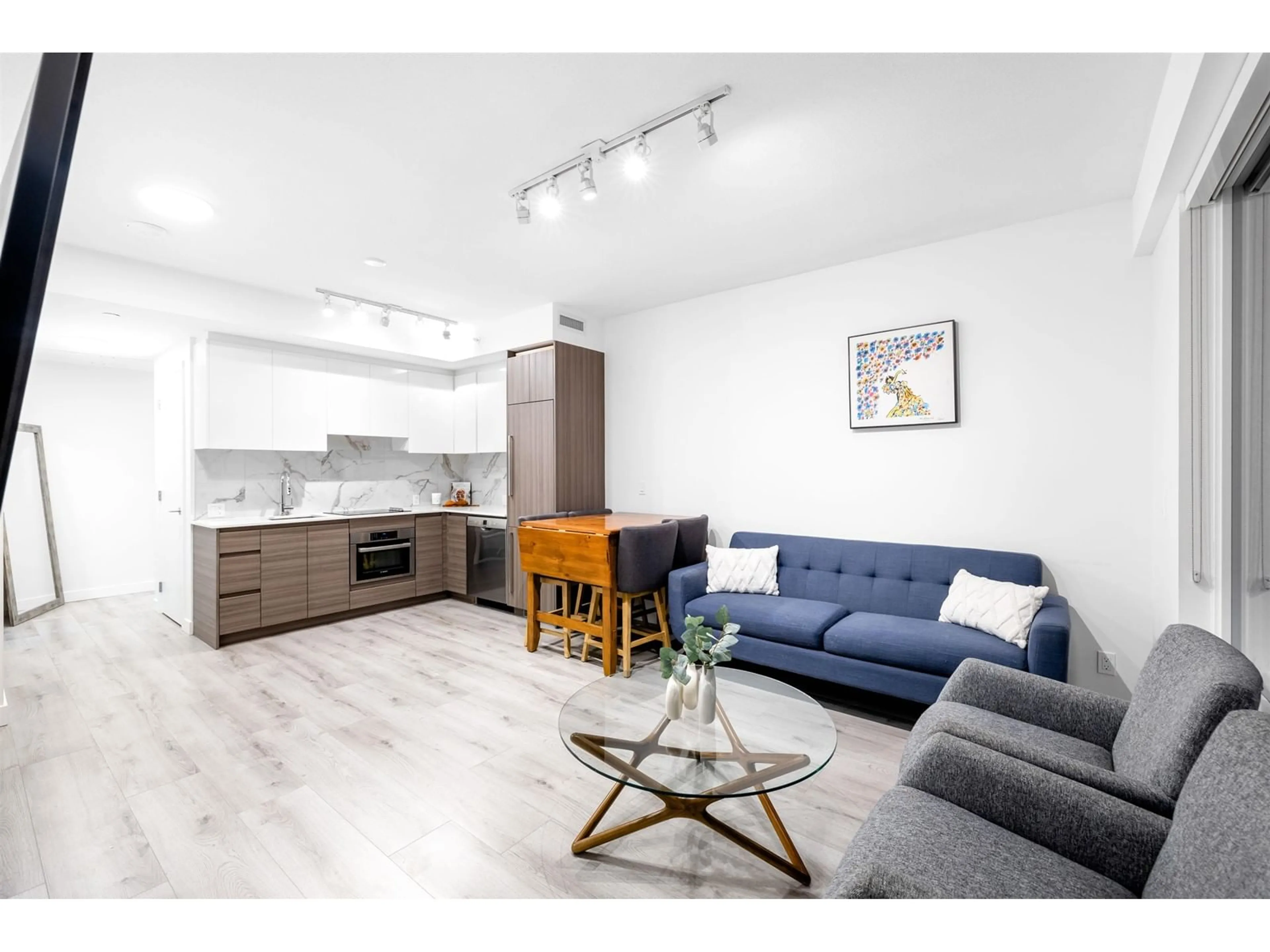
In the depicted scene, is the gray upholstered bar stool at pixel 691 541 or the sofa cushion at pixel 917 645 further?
the gray upholstered bar stool at pixel 691 541

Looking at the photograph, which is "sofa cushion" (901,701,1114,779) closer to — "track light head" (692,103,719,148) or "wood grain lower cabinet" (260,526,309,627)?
"track light head" (692,103,719,148)

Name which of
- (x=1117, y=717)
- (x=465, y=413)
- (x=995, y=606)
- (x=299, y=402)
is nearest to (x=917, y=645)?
(x=995, y=606)

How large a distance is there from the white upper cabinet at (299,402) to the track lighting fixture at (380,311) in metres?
0.51

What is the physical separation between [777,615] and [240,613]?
3.63 metres

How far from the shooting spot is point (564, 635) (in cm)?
409

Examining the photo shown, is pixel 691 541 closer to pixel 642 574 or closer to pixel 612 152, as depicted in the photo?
pixel 642 574

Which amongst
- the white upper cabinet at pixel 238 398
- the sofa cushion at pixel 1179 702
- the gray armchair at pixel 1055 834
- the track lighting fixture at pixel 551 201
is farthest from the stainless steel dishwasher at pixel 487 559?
the sofa cushion at pixel 1179 702

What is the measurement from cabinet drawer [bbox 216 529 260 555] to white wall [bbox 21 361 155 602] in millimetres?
2260

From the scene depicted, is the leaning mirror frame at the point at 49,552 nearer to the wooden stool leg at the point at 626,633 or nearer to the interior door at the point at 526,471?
the interior door at the point at 526,471

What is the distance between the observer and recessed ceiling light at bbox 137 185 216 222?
2602mm

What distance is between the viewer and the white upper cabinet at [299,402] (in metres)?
4.43

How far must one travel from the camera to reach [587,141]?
7.52 feet

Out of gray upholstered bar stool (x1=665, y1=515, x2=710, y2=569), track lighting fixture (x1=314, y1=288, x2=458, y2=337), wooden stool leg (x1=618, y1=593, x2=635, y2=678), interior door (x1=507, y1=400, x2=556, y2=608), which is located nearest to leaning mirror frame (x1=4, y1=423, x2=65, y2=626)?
track lighting fixture (x1=314, y1=288, x2=458, y2=337)
